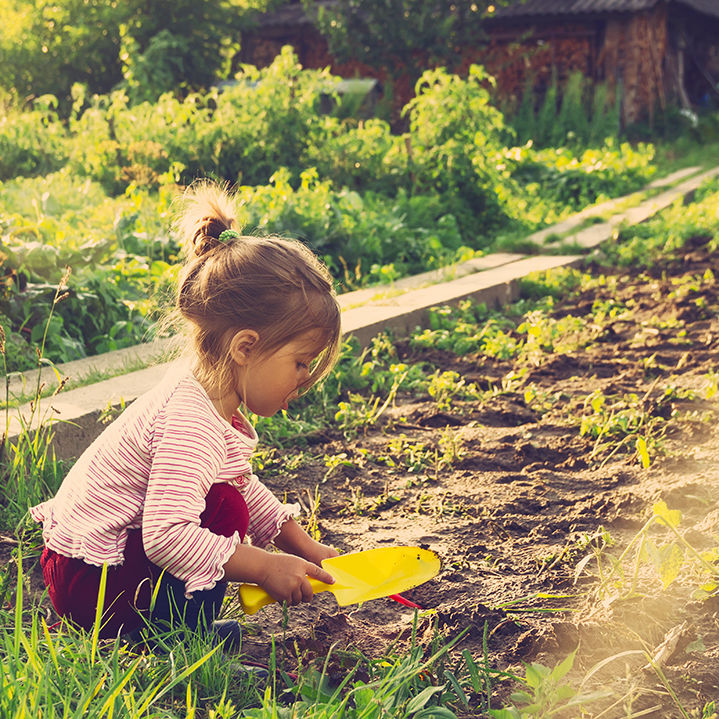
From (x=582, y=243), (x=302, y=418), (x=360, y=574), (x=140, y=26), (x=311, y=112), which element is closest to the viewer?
(x=360, y=574)

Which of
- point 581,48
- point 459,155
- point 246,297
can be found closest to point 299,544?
point 246,297

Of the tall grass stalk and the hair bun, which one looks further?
the tall grass stalk

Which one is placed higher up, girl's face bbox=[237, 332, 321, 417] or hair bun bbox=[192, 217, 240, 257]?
hair bun bbox=[192, 217, 240, 257]

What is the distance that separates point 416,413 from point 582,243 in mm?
3622

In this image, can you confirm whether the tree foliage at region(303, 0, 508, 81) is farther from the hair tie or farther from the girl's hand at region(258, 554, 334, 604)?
the girl's hand at region(258, 554, 334, 604)

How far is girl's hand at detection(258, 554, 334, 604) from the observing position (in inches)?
78.9

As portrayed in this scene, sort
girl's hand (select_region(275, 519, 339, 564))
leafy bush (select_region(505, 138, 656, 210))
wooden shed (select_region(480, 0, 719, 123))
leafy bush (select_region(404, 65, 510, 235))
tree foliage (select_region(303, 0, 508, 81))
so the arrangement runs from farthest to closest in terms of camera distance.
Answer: wooden shed (select_region(480, 0, 719, 123)), tree foliage (select_region(303, 0, 508, 81)), leafy bush (select_region(505, 138, 656, 210)), leafy bush (select_region(404, 65, 510, 235)), girl's hand (select_region(275, 519, 339, 564))

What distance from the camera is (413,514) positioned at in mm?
2807

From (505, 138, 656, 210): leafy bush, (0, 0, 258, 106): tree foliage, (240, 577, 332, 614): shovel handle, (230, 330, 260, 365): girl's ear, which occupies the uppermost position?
(0, 0, 258, 106): tree foliage

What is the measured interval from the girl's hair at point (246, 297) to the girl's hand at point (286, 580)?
0.41 metres

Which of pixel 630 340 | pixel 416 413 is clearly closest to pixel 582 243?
pixel 630 340

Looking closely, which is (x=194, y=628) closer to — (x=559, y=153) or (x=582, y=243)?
(x=582, y=243)

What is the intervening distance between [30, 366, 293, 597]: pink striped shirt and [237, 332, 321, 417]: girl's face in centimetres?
9

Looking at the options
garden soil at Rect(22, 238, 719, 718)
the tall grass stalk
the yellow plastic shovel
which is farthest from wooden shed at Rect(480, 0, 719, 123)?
the yellow plastic shovel
